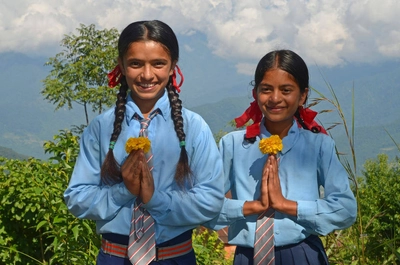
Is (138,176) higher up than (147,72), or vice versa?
(147,72)

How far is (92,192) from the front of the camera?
7.32 ft

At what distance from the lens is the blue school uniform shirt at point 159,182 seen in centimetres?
220

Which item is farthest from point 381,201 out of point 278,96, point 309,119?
point 278,96

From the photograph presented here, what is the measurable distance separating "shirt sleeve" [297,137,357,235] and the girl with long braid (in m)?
0.35

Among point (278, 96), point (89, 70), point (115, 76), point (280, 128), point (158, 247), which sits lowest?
point (158, 247)

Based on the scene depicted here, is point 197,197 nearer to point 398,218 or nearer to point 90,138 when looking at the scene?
point 90,138

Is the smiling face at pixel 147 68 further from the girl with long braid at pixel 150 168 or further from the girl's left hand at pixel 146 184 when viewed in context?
the girl's left hand at pixel 146 184

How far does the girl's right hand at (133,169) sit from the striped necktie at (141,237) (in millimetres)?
123

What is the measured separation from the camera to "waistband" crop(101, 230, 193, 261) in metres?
2.24

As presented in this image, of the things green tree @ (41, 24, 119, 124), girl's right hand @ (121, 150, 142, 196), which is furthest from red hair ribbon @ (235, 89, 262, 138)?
green tree @ (41, 24, 119, 124)

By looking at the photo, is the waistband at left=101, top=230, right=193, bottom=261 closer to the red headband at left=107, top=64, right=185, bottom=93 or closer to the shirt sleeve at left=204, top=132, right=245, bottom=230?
the shirt sleeve at left=204, top=132, right=245, bottom=230

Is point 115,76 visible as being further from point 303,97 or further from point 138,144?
point 303,97

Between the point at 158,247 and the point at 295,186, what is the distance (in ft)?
1.99

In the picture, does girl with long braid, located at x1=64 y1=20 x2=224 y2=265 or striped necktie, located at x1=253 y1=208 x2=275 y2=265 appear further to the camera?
striped necktie, located at x1=253 y1=208 x2=275 y2=265
